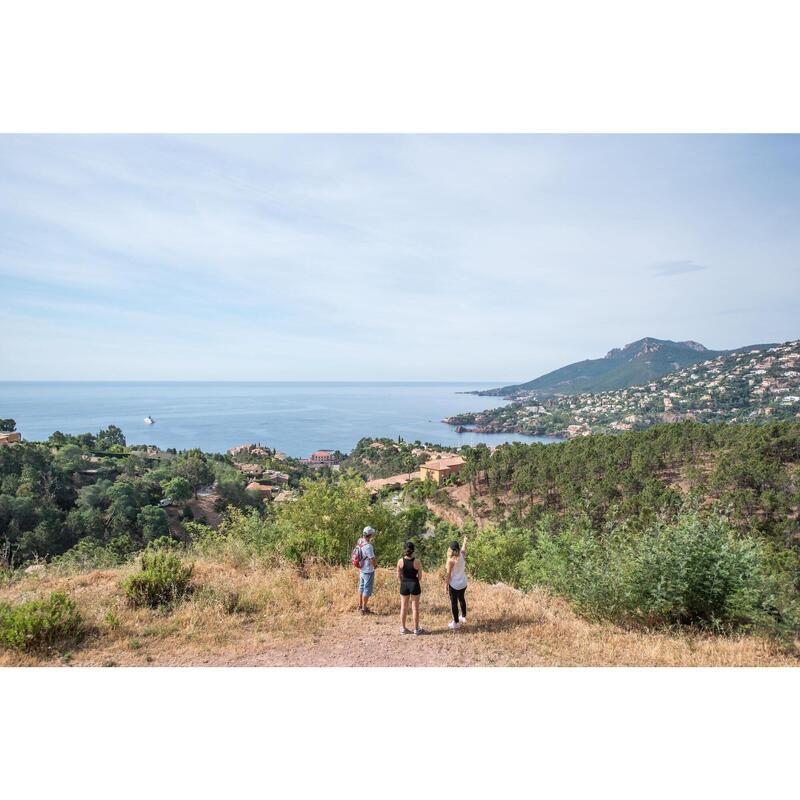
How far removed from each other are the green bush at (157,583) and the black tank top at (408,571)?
2.56m

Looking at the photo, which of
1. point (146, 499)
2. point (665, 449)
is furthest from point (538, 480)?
point (146, 499)

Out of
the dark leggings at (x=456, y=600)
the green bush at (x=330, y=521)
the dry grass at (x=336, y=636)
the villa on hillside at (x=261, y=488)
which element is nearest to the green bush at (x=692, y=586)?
the dry grass at (x=336, y=636)

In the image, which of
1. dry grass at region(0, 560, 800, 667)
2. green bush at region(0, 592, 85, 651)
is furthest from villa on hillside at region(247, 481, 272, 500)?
green bush at region(0, 592, 85, 651)

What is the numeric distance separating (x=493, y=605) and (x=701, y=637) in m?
2.07

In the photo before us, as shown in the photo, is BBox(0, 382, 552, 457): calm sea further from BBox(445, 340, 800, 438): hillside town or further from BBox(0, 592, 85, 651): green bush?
BBox(0, 592, 85, 651): green bush

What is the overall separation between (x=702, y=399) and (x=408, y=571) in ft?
162

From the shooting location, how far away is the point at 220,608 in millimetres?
4410

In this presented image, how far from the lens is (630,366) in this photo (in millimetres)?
74250

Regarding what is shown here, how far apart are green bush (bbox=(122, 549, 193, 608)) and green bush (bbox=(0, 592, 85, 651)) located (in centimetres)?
64

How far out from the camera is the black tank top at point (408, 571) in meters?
4.19

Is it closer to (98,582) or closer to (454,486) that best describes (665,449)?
(454,486)

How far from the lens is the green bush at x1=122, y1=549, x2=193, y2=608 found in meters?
4.57

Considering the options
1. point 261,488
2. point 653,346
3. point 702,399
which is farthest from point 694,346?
point 261,488

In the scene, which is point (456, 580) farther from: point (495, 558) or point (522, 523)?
point (522, 523)
